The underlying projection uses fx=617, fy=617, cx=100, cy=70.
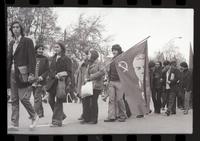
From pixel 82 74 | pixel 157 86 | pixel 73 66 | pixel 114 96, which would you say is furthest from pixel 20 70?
pixel 157 86

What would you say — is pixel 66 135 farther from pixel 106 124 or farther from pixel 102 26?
pixel 102 26

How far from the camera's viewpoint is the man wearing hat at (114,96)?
23.7 ft

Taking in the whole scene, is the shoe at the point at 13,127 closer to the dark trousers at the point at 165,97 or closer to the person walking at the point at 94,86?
the person walking at the point at 94,86

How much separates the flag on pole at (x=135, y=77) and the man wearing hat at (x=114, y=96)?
49mm

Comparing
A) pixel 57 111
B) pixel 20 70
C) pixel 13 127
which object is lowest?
pixel 13 127

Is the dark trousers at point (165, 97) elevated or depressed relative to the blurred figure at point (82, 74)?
depressed

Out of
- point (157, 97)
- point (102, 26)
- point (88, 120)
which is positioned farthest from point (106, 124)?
point (102, 26)

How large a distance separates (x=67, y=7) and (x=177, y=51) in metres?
1.39

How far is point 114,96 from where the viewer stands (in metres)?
7.23

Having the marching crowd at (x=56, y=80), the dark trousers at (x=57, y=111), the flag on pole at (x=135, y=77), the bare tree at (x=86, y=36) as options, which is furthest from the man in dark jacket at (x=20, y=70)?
the flag on pole at (x=135, y=77)

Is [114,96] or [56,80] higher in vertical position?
[56,80]

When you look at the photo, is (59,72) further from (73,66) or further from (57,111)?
(57,111)

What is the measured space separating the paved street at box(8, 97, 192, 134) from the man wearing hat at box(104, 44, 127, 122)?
0.19 feet

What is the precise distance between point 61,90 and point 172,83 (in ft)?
4.30
